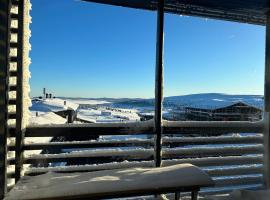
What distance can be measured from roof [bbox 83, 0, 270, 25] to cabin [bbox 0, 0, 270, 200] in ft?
0.04

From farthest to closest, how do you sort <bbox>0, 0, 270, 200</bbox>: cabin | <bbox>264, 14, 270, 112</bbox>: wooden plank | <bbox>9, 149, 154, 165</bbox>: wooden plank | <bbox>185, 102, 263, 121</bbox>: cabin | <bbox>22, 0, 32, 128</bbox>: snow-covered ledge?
<bbox>185, 102, 263, 121</bbox>: cabin < <bbox>264, 14, 270, 112</bbox>: wooden plank < <bbox>9, 149, 154, 165</bbox>: wooden plank < <bbox>22, 0, 32, 128</bbox>: snow-covered ledge < <bbox>0, 0, 270, 200</bbox>: cabin

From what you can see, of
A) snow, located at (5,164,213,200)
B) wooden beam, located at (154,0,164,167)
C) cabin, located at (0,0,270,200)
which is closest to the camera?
snow, located at (5,164,213,200)

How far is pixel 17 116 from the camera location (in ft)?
10.9

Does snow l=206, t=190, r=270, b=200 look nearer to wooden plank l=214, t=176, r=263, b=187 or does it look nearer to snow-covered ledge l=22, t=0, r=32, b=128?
wooden plank l=214, t=176, r=263, b=187

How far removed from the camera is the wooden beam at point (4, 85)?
10.2 feet

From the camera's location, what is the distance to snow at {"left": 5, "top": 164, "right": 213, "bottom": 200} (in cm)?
245

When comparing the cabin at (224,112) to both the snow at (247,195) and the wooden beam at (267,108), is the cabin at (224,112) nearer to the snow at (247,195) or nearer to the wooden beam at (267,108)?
the wooden beam at (267,108)

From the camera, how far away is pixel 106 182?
8.77 ft

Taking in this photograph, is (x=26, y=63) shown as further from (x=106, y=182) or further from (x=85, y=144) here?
(x=106, y=182)

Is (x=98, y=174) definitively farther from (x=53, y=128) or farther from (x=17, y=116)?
(x=17, y=116)

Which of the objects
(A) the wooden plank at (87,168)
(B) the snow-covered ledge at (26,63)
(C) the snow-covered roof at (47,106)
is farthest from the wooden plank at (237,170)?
(C) the snow-covered roof at (47,106)

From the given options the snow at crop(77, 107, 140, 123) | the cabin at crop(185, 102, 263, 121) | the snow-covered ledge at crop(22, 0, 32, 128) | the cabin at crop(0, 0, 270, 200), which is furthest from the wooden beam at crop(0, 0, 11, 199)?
the cabin at crop(185, 102, 263, 121)

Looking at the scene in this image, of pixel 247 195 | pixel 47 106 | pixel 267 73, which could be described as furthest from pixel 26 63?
pixel 47 106

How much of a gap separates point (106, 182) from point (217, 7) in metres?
2.80
